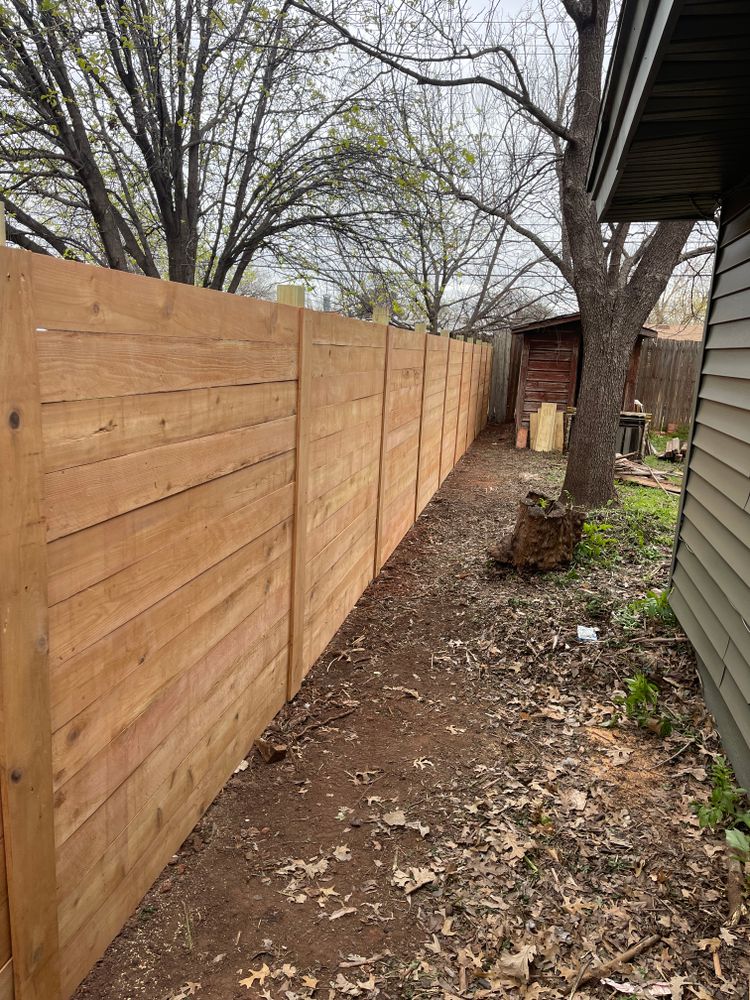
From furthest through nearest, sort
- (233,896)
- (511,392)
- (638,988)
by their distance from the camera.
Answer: (511,392) → (233,896) → (638,988)

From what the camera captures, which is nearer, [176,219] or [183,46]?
[183,46]

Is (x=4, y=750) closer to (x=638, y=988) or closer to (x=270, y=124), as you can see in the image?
(x=638, y=988)

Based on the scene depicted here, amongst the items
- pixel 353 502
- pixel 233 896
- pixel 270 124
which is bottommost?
pixel 233 896

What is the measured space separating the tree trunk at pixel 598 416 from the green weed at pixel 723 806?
568 centimetres

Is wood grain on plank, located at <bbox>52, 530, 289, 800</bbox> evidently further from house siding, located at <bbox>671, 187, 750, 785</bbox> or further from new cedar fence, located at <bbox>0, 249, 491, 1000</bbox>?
house siding, located at <bbox>671, 187, 750, 785</bbox>

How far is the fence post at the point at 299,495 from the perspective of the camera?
3.35 meters

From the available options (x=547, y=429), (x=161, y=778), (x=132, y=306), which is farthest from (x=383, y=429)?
(x=547, y=429)

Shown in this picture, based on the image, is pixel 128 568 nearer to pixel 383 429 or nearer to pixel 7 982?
pixel 7 982

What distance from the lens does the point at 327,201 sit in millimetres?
11602

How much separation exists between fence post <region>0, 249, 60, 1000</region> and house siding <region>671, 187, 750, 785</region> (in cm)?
279

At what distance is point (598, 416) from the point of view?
870 cm

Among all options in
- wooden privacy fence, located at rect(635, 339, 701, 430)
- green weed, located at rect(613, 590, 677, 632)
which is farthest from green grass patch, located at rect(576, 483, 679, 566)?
wooden privacy fence, located at rect(635, 339, 701, 430)

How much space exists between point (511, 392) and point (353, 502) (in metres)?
16.6

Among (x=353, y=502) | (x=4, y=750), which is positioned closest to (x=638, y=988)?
(x=4, y=750)
